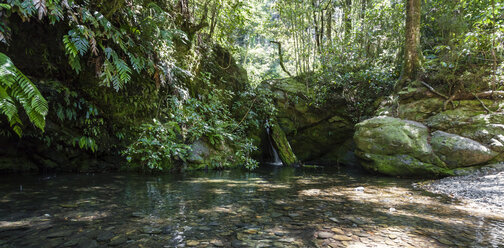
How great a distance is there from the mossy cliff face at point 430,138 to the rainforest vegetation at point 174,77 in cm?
35

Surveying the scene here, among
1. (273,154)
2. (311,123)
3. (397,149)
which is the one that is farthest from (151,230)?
(311,123)

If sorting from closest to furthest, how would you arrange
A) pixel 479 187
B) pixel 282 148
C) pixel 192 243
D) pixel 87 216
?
pixel 192 243 → pixel 87 216 → pixel 479 187 → pixel 282 148

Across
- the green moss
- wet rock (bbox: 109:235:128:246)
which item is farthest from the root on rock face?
wet rock (bbox: 109:235:128:246)

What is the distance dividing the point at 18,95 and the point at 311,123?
9.06 metres

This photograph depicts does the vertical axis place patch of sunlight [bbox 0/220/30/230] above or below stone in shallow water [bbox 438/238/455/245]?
above

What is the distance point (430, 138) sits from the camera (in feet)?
20.5

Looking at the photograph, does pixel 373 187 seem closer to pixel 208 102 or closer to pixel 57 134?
pixel 208 102

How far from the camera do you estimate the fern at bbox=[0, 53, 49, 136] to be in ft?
7.74

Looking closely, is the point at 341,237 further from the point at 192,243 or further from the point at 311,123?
the point at 311,123

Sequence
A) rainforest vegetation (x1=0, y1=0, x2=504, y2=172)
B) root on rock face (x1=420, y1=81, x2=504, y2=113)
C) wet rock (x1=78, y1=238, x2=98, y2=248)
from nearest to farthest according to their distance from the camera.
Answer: wet rock (x1=78, y1=238, x2=98, y2=248) < rainforest vegetation (x1=0, y1=0, x2=504, y2=172) < root on rock face (x1=420, y1=81, x2=504, y2=113)

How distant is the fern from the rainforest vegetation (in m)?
0.01

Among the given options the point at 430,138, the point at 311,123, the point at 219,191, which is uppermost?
the point at 311,123

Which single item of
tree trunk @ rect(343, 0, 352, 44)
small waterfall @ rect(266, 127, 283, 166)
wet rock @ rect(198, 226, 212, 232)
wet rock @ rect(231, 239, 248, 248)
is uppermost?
tree trunk @ rect(343, 0, 352, 44)

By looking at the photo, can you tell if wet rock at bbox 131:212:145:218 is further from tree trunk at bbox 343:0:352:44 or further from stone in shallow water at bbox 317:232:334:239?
tree trunk at bbox 343:0:352:44
